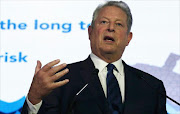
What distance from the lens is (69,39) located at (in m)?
2.47

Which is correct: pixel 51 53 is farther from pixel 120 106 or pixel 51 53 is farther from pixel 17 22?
A: pixel 120 106

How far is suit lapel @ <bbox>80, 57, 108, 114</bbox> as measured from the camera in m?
1.23

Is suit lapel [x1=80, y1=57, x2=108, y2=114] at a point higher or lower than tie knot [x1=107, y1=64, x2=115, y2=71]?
lower

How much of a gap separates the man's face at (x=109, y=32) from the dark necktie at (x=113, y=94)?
4.9 inches

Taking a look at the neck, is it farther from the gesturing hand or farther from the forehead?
the gesturing hand

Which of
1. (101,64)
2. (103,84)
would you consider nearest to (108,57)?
(101,64)

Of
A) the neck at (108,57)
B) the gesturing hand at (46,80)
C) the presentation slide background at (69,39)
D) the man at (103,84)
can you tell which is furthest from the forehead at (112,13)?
the presentation slide background at (69,39)

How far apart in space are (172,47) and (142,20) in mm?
351

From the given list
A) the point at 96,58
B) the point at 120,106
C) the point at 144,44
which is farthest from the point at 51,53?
the point at 120,106

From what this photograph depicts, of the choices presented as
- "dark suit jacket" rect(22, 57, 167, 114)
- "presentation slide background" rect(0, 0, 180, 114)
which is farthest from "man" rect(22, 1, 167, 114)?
"presentation slide background" rect(0, 0, 180, 114)

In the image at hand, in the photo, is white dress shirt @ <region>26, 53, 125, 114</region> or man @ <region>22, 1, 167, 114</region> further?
white dress shirt @ <region>26, 53, 125, 114</region>

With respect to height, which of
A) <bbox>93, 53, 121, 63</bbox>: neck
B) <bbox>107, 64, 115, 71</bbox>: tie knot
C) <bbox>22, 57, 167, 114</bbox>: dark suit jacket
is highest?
<bbox>93, 53, 121, 63</bbox>: neck

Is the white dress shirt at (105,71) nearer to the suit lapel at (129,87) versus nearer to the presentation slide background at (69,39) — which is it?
the suit lapel at (129,87)

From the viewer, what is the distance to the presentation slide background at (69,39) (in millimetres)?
2396
